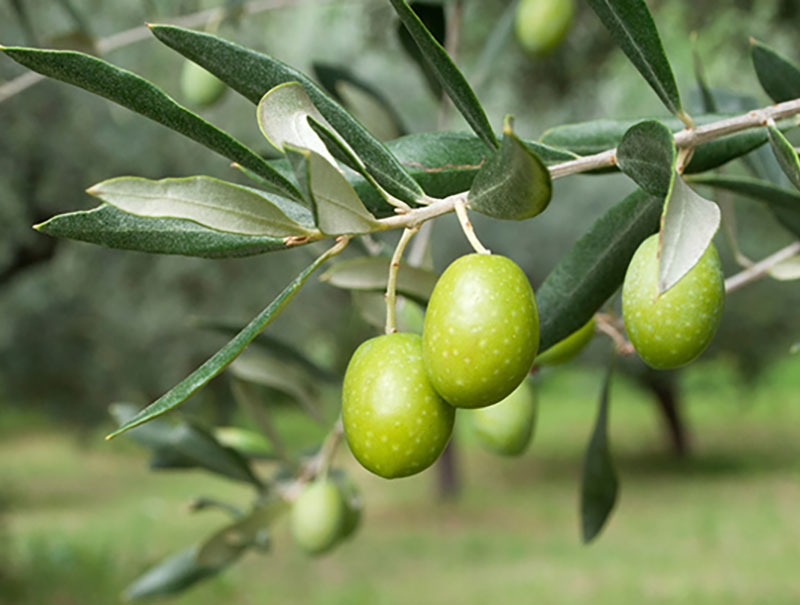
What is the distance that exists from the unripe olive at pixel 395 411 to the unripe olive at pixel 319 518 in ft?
2.11

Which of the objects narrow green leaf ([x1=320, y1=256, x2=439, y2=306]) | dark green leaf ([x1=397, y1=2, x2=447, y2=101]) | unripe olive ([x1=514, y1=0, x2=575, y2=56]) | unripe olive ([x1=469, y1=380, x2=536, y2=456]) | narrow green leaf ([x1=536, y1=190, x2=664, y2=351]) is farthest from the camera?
unripe olive ([x1=514, y1=0, x2=575, y2=56])

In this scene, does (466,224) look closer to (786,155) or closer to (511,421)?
(786,155)

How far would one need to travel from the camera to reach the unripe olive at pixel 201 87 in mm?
1514

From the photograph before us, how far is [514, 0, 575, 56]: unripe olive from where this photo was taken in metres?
1.51

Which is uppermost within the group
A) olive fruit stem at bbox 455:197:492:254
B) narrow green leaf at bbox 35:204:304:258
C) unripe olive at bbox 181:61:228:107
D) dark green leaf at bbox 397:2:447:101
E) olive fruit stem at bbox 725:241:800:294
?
narrow green leaf at bbox 35:204:304:258

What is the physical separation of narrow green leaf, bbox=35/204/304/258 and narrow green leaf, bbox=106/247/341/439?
0.20 ft

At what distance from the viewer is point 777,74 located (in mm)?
819

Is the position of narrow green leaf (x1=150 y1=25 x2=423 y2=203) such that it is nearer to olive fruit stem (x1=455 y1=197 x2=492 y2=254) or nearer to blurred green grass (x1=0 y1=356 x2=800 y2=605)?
olive fruit stem (x1=455 y1=197 x2=492 y2=254)

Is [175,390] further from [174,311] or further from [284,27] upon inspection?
[174,311]

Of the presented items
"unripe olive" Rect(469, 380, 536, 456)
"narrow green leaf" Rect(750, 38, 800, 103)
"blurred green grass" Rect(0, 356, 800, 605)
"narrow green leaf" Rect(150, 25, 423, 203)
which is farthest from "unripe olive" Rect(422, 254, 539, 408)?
"blurred green grass" Rect(0, 356, 800, 605)

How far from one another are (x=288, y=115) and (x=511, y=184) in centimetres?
15

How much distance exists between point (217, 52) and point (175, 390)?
0.67 feet

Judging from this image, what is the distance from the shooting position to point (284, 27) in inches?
290

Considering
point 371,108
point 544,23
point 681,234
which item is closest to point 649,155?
point 681,234
